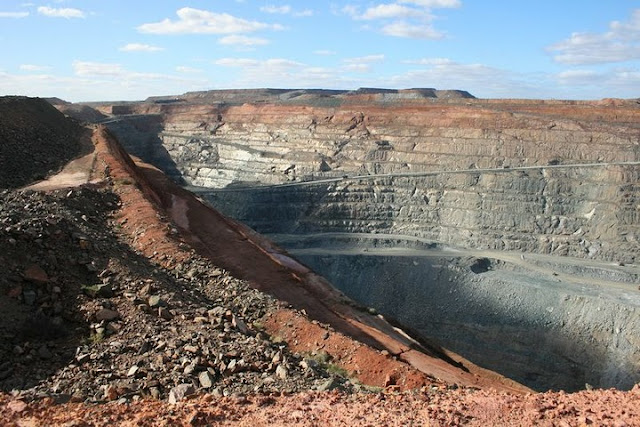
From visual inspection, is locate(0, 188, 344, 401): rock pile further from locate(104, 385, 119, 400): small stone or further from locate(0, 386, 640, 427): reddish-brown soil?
locate(0, 386, 640, 427): reddish-brown soil

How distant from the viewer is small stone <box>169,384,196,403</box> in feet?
22.3

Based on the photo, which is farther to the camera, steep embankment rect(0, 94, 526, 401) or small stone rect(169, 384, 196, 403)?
steep embankment rect(0, 94, 526, 401)

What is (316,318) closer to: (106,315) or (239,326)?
(239,326)

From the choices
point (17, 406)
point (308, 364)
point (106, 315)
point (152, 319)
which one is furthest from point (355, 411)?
point (106, 315)

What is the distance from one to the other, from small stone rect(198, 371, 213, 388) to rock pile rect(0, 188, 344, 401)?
19 millimetres

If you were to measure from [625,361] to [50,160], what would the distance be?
25.0m

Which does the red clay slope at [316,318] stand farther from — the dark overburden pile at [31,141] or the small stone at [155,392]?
the small stone at [155,392]

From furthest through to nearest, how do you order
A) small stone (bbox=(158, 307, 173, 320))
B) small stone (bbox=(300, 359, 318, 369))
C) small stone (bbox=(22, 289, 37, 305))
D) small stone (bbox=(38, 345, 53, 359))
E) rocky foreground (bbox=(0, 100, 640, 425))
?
1. small stone (bbox=(158, 307, 173, 320))
2. small stone (bbox=(22, 289, 37, 305))
3. small stone (bbox=(300, 359, 318, 369))
4. small stone (bbox=(38, 345, 53, 359))
5. rocky foreground (bbox=(0, 100, 640, 425))

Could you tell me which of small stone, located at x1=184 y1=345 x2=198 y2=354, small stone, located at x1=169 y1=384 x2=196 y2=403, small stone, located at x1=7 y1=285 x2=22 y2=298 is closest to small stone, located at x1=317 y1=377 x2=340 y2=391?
small stone, located at x1=169 y1=384 x2=196 y2=403

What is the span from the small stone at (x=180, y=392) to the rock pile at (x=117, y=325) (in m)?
0.02

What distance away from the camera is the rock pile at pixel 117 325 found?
767 cm

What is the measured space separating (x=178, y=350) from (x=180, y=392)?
1.51 metres

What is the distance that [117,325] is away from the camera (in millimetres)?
9312

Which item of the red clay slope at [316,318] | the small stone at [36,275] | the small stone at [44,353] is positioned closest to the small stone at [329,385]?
the red clay slope at [316,318]
